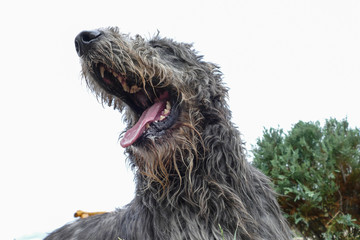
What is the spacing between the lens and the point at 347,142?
7086 millimetres

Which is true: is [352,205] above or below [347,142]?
below

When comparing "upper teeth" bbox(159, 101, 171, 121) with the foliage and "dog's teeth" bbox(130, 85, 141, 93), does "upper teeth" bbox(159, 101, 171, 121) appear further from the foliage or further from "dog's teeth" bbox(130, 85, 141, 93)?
the foliage

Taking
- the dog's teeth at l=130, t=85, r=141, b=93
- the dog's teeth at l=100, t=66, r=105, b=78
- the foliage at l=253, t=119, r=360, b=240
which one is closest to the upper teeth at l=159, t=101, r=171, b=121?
the dog's teeth at l=130, t=85, r=141, b=93

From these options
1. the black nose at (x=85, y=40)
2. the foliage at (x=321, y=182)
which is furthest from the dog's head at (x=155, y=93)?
the foliage at (x=321, y=182)

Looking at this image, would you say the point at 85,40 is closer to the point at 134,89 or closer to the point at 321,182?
the point at 134,89

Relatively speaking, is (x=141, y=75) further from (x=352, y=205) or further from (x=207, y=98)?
(x=352, y=205)

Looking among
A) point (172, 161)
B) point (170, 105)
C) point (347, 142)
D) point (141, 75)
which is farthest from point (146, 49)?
point (347, 142)

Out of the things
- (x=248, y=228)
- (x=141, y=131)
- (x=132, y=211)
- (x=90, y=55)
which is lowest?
(x=248, y=228)

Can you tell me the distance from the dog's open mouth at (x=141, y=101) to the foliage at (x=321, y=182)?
3658 millimetres

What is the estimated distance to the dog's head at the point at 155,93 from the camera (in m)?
3.61

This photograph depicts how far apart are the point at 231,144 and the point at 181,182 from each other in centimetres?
60

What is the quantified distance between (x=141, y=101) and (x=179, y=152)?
0.78 m

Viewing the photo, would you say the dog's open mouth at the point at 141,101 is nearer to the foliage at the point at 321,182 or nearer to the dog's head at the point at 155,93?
the dog's head at the point at 155,93

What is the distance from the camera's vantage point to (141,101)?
4.04 m
